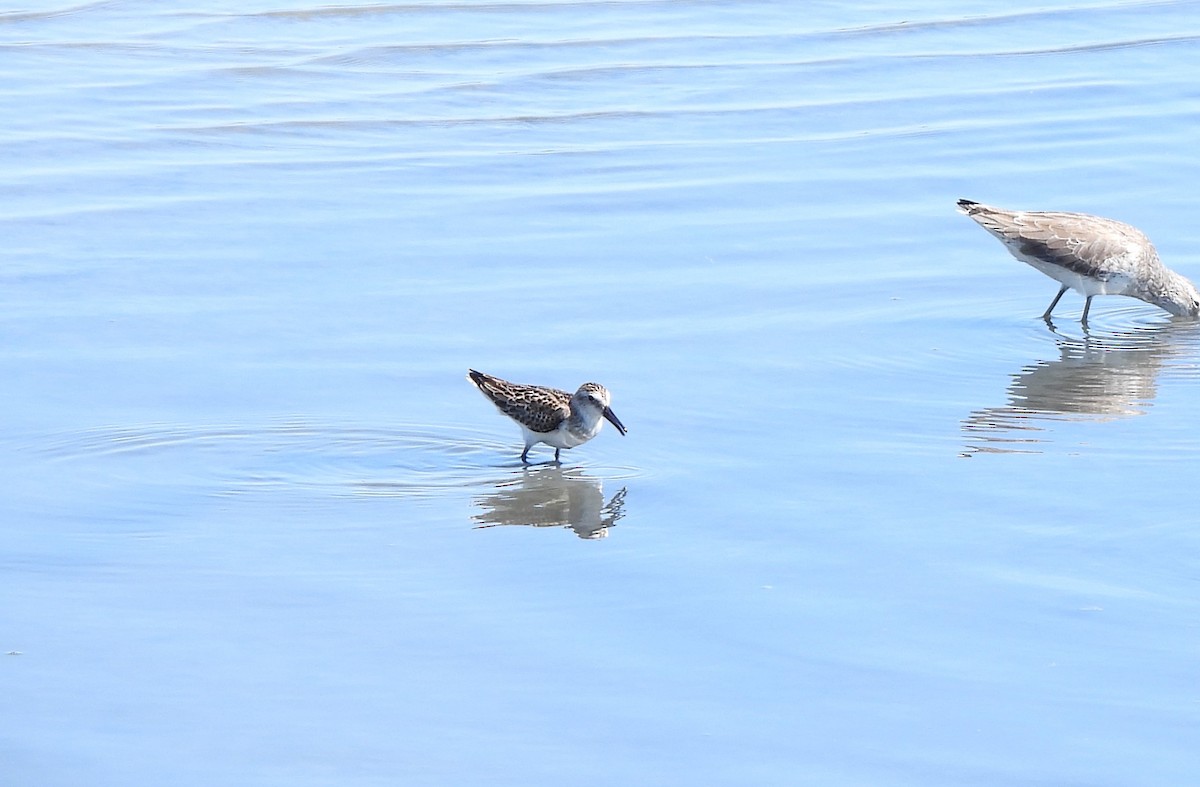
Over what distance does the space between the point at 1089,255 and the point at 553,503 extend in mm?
5227

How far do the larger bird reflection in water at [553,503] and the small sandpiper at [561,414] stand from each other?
164 millimetres

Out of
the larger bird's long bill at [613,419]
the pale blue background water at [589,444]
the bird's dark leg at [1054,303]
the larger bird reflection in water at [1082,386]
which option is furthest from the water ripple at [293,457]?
the bird's dark leg at [1054,303]

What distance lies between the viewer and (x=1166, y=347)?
1178 centimetres

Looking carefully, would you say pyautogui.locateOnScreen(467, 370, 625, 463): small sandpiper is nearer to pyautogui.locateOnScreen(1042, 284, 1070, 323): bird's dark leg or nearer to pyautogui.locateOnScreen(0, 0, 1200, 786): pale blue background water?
pyautogui.locateOnScreen(0, 0, 1200, 786): pale blue background water

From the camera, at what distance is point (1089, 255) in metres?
12.2

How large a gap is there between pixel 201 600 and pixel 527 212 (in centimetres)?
688

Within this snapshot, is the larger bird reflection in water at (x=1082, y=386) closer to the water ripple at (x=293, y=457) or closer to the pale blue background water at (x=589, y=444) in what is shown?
the pale blue background water at (x=589, y=444)

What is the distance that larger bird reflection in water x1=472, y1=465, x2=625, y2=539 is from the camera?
8.00 metres

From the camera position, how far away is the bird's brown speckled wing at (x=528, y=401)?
28.7 ft

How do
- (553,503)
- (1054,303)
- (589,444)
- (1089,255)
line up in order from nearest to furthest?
(553,503)
(589,444)
(1089,255)
(1054,303)

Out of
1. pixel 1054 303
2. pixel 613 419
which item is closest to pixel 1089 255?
pixel 1054 303

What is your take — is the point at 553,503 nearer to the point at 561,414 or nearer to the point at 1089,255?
the point at 561,414

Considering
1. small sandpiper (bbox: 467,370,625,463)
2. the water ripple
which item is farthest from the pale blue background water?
small sandpiper (bbox: 467,370,625,463)

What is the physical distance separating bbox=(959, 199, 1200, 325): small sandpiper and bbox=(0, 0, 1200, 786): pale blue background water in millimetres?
342
